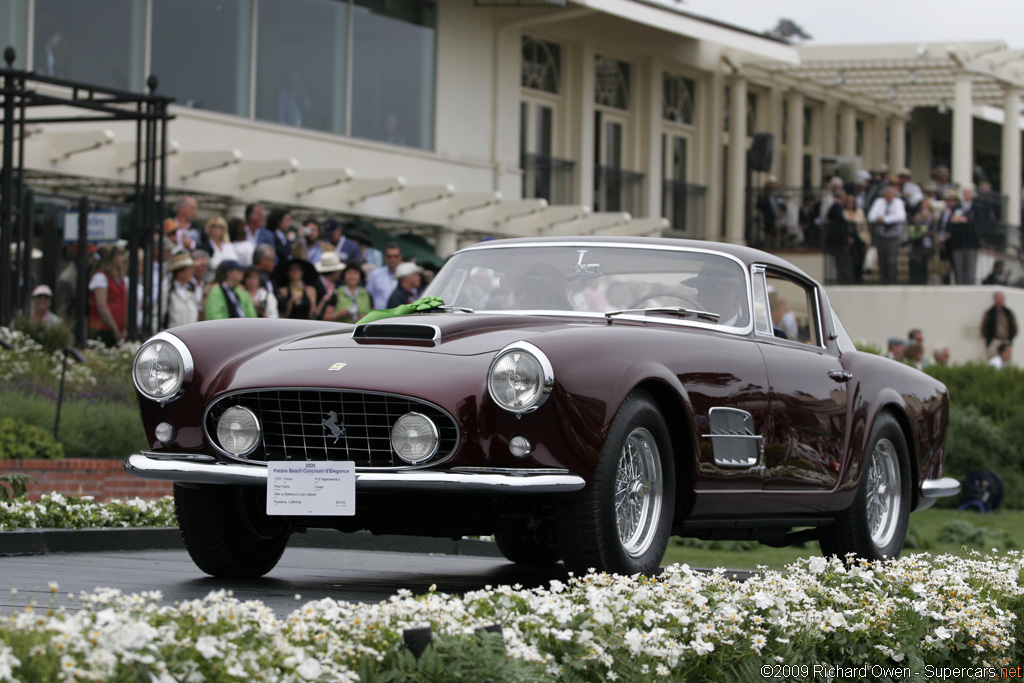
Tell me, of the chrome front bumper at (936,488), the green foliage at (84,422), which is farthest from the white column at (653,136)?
the chrome front bumper at (936,488)

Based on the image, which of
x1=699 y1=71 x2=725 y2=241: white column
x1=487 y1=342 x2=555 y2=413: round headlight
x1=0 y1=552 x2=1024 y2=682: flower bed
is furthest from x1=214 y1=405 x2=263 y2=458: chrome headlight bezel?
x1=699 y1=71 x2=725 y2=241: white column

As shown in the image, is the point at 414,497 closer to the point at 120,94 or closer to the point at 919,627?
the point at 919,627

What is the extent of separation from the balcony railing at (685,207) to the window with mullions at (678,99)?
1.30 metres

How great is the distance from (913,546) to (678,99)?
1890cm

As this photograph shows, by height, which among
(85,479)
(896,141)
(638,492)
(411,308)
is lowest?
(85,479)

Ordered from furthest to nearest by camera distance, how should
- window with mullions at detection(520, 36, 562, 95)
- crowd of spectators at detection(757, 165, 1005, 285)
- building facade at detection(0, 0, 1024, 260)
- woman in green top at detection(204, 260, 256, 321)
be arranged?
window with mullions at detection(520, 36, 562, 95)
crowd of spectators at detection(757, 165, 1005, 285)
building facade at detection(0, 0, 1024, 260)
woman in green top at detection(204, 260, 256, 321)

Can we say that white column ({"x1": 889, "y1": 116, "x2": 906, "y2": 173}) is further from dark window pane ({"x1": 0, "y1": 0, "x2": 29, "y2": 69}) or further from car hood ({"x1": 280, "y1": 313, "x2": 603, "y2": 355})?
car hood ({"x1": 280, "y1": 313, "x2": 603, "y2": 355})

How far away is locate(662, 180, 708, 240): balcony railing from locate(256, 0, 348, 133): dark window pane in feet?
32.0

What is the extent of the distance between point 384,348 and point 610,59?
23.2 metres

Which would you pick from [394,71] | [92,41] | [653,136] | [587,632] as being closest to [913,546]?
[587,632]

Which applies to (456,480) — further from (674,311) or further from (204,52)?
(204,52)

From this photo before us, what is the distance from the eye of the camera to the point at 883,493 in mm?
8477

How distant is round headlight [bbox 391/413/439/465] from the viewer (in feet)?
19.1

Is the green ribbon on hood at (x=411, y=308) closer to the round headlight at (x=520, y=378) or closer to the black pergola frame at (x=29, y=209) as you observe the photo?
the round headlight at (x=520, y=378)
